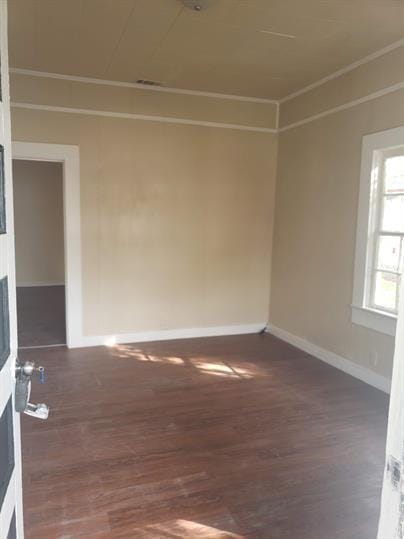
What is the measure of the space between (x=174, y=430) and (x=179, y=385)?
2.58ft

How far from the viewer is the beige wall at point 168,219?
4535 mm

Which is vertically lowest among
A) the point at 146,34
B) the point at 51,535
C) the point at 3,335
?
the point at 51,535

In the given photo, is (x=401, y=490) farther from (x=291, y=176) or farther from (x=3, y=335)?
(x=291, y=176)

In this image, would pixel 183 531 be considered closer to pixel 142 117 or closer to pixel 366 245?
pixel 366 245

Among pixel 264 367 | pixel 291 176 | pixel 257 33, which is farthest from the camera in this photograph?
pixel 291 176

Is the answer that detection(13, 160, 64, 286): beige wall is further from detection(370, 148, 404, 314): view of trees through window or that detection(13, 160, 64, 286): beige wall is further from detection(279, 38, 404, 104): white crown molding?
detection(370, 148, 404, 314): view of trees through window

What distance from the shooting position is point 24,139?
166 inches

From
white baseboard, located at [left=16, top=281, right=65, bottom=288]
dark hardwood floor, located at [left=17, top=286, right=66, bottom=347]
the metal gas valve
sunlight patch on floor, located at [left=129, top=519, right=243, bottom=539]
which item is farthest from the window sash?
white baseboard, located at [left=16, top=281, right=65, bottom=288]

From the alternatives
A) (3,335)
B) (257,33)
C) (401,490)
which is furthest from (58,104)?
(401,490)

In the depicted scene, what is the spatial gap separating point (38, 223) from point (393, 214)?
22.4 ft

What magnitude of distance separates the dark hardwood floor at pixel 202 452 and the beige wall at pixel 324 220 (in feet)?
1.54

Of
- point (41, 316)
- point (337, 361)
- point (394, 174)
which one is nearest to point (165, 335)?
point (337, 361)

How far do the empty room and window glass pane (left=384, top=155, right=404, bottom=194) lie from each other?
0.02 meters

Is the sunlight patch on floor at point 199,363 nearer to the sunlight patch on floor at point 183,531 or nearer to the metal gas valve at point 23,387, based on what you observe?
the sunlight patch on floor at point 183,531
